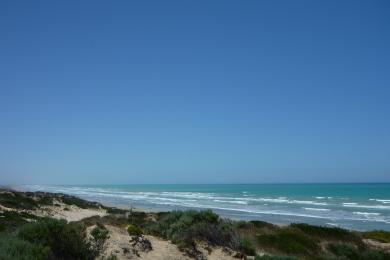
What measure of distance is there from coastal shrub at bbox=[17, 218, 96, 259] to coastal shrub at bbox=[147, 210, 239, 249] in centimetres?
399

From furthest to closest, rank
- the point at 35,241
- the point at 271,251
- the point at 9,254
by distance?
the point at 271,251 < the point at 35,241 < the point at 9,254

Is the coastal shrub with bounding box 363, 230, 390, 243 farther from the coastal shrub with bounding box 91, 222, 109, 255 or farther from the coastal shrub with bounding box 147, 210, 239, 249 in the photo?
the coastal shrub with bounding box 91, 222, 109, 255

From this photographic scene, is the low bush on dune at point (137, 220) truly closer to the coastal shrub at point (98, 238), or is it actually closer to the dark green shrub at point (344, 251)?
the coastal shrub at point (98, 238)

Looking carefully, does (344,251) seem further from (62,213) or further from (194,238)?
(62,213)

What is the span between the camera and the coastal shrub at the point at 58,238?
32.7ft

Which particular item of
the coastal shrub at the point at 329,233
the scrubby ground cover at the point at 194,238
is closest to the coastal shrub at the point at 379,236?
the scrubby ground cover at the point at 194,238

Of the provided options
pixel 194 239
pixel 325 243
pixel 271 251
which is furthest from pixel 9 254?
pixel 325 243

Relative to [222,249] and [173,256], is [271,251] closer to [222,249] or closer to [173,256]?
[222,249]

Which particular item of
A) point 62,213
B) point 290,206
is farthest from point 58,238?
point 290,206

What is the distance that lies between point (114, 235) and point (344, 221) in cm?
2907

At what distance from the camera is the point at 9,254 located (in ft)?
26.3

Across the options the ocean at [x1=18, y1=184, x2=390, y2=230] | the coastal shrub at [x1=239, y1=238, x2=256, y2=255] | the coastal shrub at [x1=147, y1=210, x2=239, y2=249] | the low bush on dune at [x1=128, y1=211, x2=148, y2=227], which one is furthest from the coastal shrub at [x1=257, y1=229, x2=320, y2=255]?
the ocean at [x1=18, y1=184, x2=390, y2=230]

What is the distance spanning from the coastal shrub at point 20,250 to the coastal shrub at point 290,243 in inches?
404

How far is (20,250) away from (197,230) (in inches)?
278
